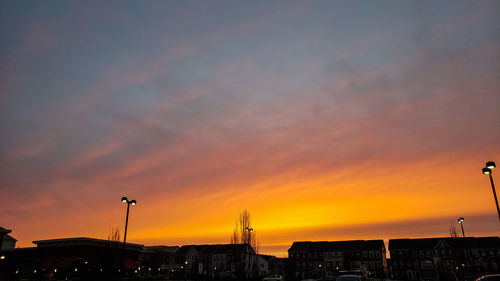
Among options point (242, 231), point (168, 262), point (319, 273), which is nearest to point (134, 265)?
point (242, 231)

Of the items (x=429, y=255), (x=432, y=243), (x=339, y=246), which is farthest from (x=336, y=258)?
(x=432, y=243)

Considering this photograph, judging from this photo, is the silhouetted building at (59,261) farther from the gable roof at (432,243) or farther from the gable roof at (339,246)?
the gable roof at (432,243)

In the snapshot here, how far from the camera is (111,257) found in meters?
37.8

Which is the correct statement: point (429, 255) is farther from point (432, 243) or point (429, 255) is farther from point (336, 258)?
point (336, 258)

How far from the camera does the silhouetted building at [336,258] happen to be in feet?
357

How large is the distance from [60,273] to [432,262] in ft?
325

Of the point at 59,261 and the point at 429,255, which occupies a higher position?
the point at 429,255

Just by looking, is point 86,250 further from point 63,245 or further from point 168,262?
point 168,262

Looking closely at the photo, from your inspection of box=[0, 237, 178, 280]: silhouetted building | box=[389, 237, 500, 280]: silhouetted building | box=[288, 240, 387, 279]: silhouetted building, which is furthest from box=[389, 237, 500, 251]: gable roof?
box=[0, 237, 178, 280]: silhouetted building

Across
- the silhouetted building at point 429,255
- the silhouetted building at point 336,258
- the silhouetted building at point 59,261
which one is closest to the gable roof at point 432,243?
the silhouetted building at point 429,255

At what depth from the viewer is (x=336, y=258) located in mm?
113188

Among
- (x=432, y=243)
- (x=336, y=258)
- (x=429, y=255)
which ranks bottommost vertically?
(x=336, y=258)

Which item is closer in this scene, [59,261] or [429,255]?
[59,261]

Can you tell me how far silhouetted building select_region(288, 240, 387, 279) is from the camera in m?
109
